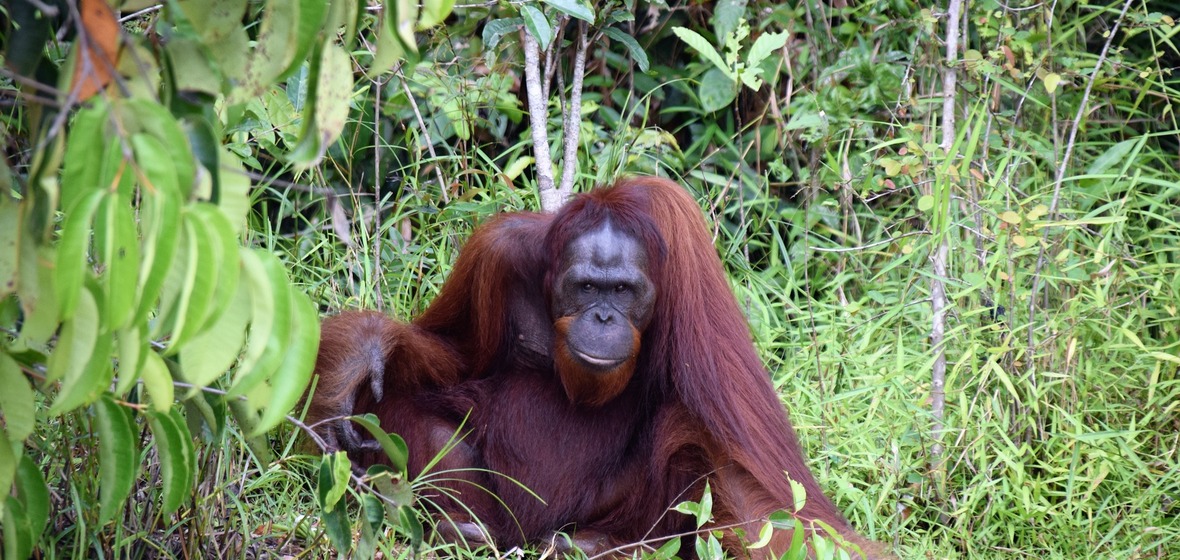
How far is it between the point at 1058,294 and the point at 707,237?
139cm

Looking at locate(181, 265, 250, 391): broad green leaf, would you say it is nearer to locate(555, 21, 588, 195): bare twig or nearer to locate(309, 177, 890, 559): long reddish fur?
locate(309, 177, 890, 559): long reddish fur

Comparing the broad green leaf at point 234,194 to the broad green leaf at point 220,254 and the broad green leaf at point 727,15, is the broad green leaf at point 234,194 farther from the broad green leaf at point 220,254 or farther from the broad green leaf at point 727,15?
the broad green leaf at point 727,15

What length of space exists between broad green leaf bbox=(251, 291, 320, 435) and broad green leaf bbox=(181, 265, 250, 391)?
8 cm

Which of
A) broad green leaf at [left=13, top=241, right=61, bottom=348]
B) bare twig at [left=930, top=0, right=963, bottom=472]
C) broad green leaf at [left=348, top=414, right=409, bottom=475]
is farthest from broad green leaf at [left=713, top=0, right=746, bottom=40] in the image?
broad green leaf at [left=13, top=241, right=61, bottom=348]

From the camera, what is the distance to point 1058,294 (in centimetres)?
395

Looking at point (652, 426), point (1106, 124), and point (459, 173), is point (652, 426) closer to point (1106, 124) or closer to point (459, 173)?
point (459, 173)

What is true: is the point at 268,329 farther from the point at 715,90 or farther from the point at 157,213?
the point at 715,90

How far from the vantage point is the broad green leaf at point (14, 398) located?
1.61 meters

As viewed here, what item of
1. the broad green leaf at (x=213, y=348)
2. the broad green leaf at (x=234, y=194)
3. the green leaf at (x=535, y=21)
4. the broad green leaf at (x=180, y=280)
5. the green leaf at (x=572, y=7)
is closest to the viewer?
the broad green leaf at (x=180, y=280)

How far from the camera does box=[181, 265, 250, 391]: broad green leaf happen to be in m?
1.31

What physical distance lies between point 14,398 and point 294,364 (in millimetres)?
455

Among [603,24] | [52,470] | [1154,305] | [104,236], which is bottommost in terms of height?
[1154,305]

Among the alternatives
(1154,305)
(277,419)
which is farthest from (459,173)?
(277,419)

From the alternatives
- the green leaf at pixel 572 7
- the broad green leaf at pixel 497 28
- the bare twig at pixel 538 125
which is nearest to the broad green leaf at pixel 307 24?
→ the green leaf at pixel 572 7
